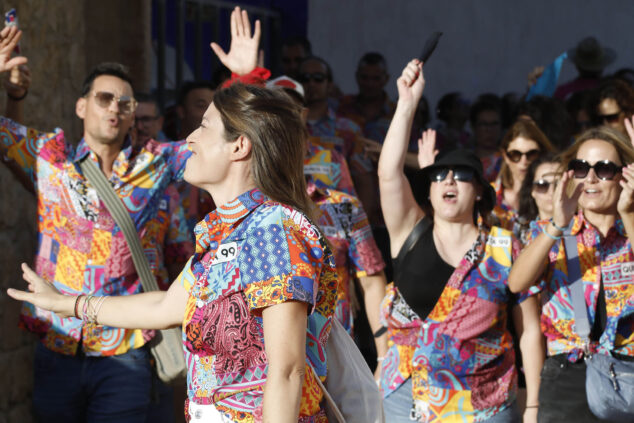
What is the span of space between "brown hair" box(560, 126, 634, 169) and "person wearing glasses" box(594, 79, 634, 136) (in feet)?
5.15

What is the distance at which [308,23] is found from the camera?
872 centimetres

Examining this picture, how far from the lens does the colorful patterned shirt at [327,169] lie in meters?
5.06

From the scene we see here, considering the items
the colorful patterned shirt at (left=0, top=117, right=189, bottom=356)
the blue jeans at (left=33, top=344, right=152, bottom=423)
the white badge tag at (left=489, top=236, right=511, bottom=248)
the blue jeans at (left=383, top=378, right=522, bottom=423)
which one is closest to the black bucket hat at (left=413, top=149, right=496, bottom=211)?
the white badge tag at (left=489, top=236, right=511, bottom=248)

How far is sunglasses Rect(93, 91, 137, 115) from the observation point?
14.5 feet

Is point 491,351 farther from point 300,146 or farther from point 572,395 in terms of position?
point 300,146

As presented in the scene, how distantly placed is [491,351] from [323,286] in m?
1.68

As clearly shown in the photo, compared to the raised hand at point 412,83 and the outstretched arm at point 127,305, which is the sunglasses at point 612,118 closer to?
the raised hand at point 412,83

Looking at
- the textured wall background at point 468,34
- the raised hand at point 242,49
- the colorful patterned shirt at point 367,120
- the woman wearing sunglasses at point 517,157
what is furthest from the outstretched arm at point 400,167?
the textured wall background at point 468,34

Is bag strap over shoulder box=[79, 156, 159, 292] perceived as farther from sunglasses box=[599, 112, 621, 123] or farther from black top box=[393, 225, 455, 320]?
sunglasses box=[599, 112, 621, 123]

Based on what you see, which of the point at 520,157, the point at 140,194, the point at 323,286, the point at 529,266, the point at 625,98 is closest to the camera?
the point at 323,286

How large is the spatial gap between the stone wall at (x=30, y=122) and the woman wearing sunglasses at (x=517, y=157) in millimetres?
2562

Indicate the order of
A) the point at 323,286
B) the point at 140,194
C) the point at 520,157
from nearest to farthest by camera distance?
the point at 323,286
the point at 140,194
the point at 520,157

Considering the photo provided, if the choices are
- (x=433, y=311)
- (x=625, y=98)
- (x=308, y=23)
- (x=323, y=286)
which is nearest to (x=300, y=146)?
(x=323, y=286)

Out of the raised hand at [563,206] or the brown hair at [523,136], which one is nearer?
the raised hand at [563,206]
